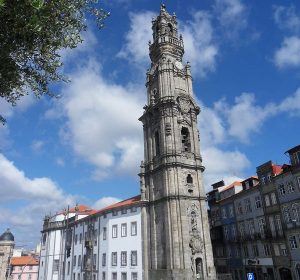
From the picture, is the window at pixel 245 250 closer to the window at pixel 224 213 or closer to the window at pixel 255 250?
the window at pixel 255 250

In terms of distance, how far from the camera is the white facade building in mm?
44219

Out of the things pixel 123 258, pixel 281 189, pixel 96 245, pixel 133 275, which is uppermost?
pixel 281 189

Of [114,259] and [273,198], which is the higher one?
[273,198]

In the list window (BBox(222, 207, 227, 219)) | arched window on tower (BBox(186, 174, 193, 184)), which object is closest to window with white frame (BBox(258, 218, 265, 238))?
window (BBox(222, 207, 227, 219))

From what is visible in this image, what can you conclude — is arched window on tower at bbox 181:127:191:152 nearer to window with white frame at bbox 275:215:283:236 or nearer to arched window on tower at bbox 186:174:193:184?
arched window on tower at bbox 186:174:193:184

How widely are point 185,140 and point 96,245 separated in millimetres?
21496

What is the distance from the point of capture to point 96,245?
5078cm

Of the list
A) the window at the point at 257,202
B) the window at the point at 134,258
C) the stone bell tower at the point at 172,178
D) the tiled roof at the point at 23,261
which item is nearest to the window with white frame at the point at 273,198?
the window at the point at 257,202

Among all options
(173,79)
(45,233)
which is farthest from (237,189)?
(45,233)

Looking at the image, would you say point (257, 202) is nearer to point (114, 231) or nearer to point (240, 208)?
point (240, 208)

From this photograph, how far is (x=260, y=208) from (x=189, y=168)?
35.4ft

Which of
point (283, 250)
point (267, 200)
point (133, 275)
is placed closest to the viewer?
point (283, 250)

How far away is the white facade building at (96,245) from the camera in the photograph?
44219 millimetres

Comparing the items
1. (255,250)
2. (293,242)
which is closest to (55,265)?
(255,250)
